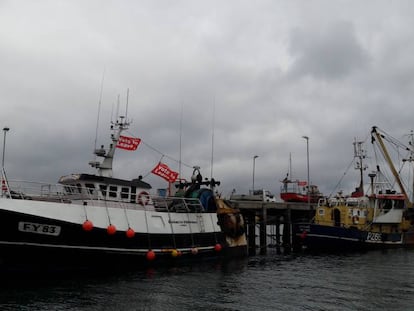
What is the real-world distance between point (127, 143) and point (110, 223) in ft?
18.7

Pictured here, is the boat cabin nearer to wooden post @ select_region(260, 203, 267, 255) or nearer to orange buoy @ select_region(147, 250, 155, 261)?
orange buoy @ select_region(147, 250, 155, 261)

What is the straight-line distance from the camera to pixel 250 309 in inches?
579

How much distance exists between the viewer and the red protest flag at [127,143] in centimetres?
2522

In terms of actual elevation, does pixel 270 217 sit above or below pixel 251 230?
above

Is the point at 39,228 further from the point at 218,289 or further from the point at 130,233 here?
the point at 218,289

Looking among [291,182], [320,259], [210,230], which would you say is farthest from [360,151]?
[210,230]

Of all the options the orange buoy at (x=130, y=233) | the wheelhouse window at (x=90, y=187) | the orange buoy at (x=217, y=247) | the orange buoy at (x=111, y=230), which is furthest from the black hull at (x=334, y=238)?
the orange buoy at (x=111, y=230)

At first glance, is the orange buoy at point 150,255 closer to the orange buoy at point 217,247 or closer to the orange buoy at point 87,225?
the orange buoy at point 87,225

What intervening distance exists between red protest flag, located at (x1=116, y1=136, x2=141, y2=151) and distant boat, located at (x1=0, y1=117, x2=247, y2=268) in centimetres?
12

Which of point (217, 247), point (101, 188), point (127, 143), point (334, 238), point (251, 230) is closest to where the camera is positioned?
point (101, 188)

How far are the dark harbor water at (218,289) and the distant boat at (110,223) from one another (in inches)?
39.8

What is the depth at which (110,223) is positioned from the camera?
21375 millimetres

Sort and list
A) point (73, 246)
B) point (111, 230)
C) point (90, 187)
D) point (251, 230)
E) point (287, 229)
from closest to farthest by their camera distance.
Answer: point (73, 246), point (111, 230), point (90, 187), point (251, 230), point (287, 229)

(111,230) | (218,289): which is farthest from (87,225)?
(218,289)
